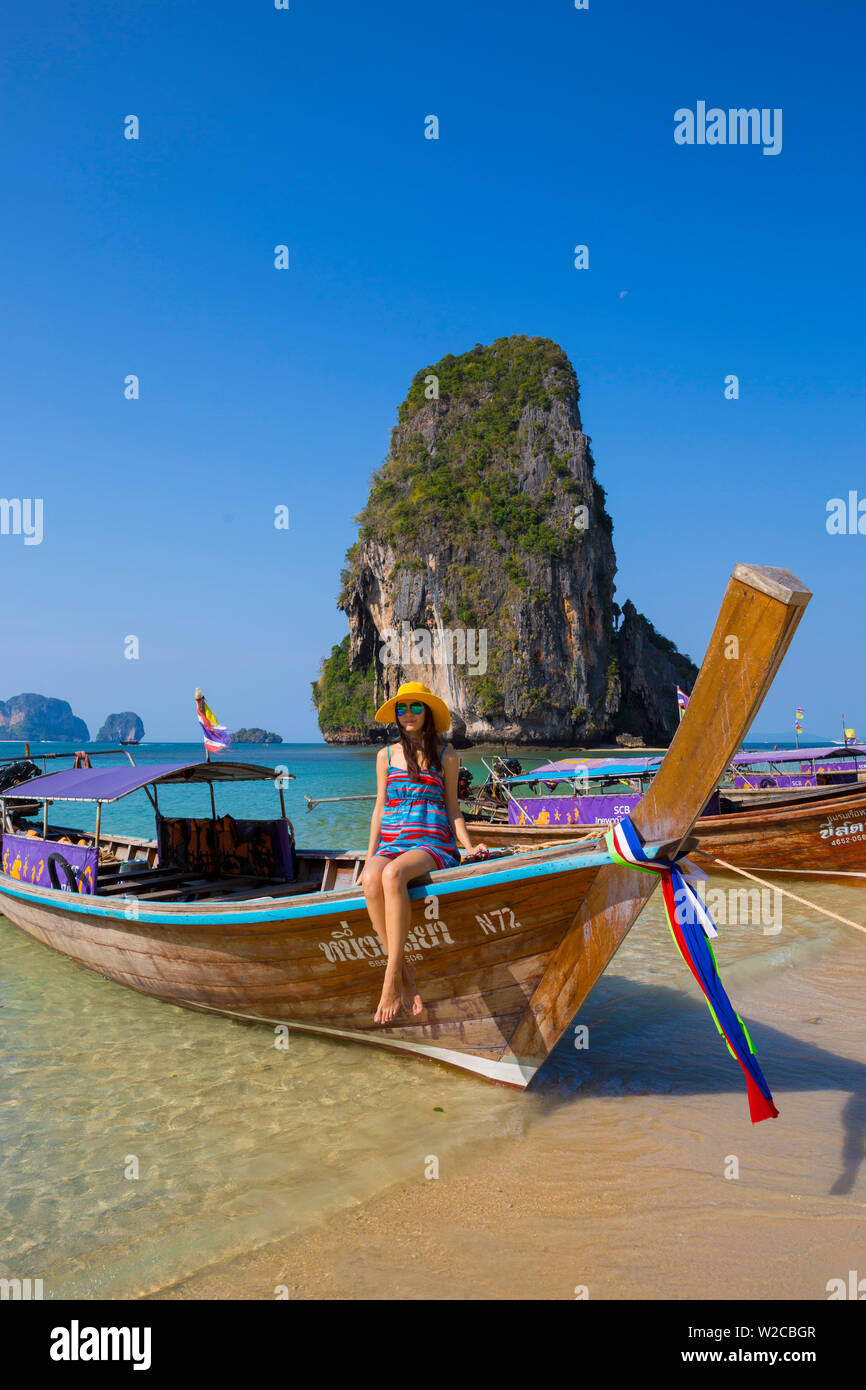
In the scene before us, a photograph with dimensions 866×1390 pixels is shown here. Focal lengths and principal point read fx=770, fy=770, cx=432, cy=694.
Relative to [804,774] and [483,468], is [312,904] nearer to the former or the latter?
[804,774]

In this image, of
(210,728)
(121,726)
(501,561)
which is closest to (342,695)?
(501,561)

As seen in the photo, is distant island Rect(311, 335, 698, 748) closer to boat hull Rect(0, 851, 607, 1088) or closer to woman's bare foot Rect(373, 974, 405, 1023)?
boat hull Rect(0, 851, 607, 1088)

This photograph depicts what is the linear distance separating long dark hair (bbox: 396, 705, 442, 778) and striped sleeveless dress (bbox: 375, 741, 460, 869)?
0.14ft

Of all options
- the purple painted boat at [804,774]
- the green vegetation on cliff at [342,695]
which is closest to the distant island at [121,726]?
the green vegetation on cliff at [342,695]

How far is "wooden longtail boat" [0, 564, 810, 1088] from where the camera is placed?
2900mm

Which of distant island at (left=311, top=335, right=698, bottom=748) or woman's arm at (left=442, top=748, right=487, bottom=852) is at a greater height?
distant island at (left=311, top=335, right=698, bottom=748)

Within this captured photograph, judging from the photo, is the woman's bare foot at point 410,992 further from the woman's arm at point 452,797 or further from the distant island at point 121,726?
the distant island at point 121,726

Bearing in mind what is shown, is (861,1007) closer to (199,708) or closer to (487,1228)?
(487,1228)

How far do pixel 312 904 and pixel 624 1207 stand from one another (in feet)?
6.93

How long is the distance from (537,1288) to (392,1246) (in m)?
0.61

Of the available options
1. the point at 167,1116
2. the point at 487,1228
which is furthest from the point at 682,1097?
the point at 167,1116

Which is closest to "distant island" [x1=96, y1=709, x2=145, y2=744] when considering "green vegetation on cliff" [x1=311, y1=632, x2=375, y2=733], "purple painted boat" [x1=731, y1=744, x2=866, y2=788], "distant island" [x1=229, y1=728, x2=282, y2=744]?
"distant island" [x1=229, y1=728, x2=282, y2=744]

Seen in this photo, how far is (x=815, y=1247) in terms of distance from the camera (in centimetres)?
297

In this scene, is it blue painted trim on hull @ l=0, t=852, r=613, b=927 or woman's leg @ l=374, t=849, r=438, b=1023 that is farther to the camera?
woman's leg @ l=374, t=849, r=438, b=1023
